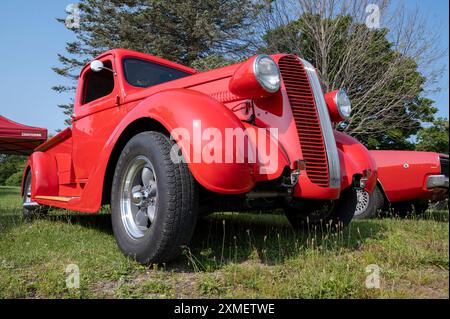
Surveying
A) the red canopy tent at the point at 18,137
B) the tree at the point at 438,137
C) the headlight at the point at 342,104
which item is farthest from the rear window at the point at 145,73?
the red canopy tent at the point at 18,137

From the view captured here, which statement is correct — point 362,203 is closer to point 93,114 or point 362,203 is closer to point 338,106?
point 338,106

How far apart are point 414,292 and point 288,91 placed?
1.64 metres

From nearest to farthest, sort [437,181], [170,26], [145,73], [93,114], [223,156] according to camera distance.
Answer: [223,156], [145,73], [93,114], [437,181], [170,26]

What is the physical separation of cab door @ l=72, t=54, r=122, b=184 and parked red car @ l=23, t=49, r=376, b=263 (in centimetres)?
19

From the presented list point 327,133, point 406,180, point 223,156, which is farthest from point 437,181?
point 223,156

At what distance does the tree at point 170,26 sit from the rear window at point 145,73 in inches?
429

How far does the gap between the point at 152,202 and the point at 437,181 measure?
4059 mm

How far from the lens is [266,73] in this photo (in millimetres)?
2654

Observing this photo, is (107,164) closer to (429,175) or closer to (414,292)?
(414,292)

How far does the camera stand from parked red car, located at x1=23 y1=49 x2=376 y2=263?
2.30 m

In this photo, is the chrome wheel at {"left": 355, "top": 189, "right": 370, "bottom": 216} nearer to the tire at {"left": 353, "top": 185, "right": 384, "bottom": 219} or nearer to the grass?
the tire at {"left": 353, "top": 185, "right": 384, "bottom": 219}

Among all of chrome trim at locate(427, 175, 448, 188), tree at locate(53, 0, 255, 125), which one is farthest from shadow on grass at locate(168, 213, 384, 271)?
tree at locate(53, 0, 255, 125)

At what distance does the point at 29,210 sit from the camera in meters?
5.43
